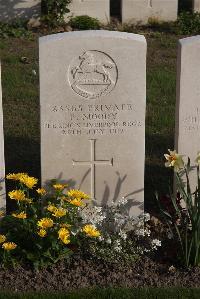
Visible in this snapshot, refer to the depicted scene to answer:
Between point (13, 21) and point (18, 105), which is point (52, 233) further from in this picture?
point (13, 21)

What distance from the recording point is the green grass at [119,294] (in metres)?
4.83

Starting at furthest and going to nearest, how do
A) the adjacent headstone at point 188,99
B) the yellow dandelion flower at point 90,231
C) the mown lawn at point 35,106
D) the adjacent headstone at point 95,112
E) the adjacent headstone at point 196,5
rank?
the adjacent headstone at point 196,5, the mown lawn at point 35,106, the adjacent headstone at point 188,99, the adjacent headstone at point 95,112, the yellow dandelion flower at point 90,231

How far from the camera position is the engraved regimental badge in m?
5.21

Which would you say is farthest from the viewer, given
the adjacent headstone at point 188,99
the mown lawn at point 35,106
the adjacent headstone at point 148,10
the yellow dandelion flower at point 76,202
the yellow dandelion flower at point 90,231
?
the adjacent headstone at point 148,10

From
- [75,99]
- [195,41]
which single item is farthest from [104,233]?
[195,41]

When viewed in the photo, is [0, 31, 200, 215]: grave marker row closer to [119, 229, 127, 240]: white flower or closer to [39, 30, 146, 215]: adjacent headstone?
[39, 30, 146, 215]: adjacent headstone

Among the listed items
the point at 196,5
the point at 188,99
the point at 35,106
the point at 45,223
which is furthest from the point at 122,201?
the point at 196,5

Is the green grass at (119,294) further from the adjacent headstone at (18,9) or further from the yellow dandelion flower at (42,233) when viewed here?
the adjacent headstone at (18,9)

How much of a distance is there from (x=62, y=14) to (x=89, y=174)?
288 inches

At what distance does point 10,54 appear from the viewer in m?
10.7

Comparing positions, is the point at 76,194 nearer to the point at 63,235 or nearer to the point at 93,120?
the point at 63,235

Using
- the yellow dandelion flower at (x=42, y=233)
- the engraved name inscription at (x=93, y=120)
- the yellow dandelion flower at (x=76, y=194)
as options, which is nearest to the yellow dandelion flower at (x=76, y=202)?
the yellow dandelion flower at (x=76, y=194)

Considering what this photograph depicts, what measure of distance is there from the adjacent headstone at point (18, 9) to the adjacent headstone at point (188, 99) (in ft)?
24.9

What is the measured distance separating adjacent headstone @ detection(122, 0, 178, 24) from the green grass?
873cm
